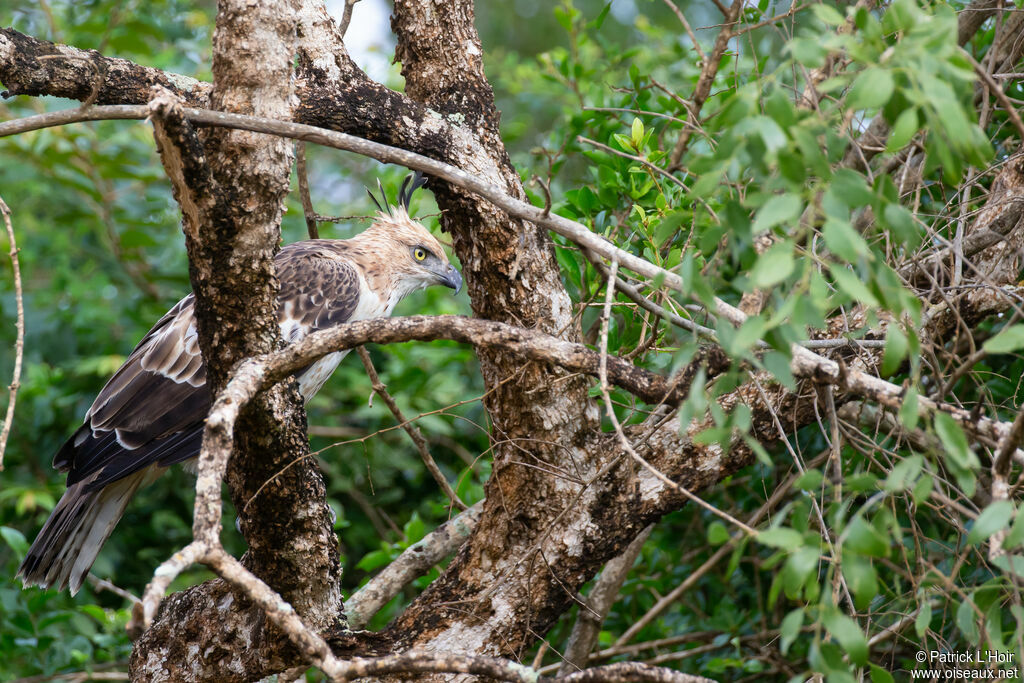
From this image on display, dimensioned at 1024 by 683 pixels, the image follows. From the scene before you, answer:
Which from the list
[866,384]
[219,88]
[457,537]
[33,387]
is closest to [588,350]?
[866,384]

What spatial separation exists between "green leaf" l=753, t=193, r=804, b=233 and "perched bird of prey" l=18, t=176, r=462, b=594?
273 centimetres

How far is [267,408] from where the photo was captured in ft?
7.92

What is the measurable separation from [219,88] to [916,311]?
1.78 m

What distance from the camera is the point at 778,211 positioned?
3.86 feet

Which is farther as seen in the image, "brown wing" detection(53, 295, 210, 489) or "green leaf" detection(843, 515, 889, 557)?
"brown wing" detection(53, 295, 210, 489)

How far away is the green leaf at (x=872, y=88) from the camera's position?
3.81 ft

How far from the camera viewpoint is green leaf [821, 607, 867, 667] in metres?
1.21

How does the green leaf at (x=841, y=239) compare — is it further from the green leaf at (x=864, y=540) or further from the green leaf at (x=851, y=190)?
the green leaf at (x=864, y=540)

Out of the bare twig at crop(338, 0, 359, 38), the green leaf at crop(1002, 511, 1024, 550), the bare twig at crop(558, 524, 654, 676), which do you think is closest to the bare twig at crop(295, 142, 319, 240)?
the bare twig at crop(338, 0, 359, 38)

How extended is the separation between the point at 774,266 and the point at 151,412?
314 centimetres

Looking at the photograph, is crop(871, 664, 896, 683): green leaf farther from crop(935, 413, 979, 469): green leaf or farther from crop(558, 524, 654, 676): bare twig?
crop(558, 524, 654, 676): bare twig

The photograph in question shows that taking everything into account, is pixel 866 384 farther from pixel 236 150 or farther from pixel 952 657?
pixel 236 150

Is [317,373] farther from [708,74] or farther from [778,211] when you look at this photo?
[778,211]

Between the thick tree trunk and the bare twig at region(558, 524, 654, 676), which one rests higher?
the thick tree trunk
